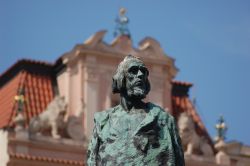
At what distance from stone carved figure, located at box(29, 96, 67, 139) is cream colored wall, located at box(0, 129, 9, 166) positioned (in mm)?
1265

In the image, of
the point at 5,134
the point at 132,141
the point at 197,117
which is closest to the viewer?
the point at 132,141

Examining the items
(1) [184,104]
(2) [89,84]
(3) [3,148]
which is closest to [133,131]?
(3) [3,148]

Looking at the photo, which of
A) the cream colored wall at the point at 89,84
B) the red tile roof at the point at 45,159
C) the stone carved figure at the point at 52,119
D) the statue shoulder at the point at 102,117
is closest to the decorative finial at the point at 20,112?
the stone carved figure at the point at 52,119

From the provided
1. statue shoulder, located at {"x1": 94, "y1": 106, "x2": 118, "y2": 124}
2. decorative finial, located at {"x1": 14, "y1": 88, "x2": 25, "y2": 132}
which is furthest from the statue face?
decorative finial, located at {"x1": 14, "y1": 88, "x2": 25, "y2": 132}

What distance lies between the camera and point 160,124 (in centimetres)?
1423

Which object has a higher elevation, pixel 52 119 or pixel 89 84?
pixel 89 84

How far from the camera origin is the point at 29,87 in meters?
56.7

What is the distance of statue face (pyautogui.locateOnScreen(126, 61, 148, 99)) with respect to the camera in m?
14.3

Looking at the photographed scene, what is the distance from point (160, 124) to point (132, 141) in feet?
1.19

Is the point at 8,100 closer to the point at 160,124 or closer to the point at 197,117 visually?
the point at 197,117

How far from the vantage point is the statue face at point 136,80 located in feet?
46.8

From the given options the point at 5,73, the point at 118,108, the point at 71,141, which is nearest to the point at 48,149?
the point at 71,141

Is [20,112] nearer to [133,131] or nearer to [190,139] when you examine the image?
[190,139]

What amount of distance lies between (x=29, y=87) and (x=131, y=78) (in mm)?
42460
